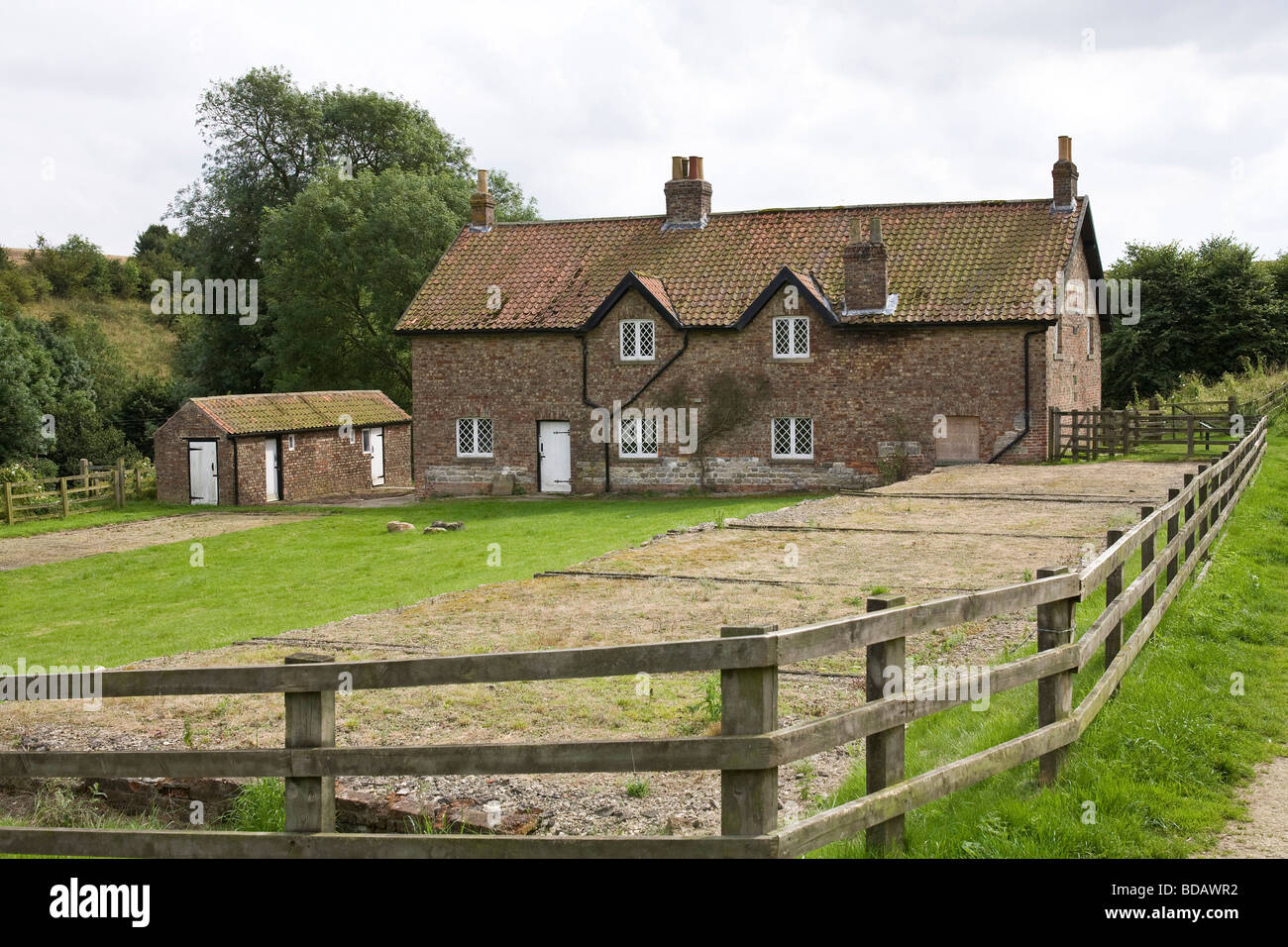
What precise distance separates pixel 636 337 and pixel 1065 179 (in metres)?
12.6

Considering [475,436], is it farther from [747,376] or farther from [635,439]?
[747,376]

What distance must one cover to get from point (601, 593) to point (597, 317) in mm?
23070

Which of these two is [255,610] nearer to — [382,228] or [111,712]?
[111,712]

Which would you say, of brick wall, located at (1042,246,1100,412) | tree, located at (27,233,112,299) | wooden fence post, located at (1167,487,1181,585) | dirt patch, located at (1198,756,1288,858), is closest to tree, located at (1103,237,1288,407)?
brick wall, located at (1042,246,1100,412)

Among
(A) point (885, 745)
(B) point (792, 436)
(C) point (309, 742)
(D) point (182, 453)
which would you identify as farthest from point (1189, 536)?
(D) point (182, 453)

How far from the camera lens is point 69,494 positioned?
41.6 m

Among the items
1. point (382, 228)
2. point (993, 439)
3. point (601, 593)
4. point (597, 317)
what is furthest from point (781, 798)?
point (382, 228)

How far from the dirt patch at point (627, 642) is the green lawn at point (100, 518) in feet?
76.6

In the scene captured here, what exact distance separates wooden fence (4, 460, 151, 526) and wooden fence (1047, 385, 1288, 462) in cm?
2892

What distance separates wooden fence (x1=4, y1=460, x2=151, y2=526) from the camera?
3812 cm

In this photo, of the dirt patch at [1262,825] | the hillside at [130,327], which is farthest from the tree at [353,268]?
the dirt patch at [1262,825]

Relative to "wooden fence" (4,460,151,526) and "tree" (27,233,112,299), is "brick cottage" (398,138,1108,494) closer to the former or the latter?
"wooden fence" (4,460,151,526)

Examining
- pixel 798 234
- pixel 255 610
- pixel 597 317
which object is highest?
pixel 798 234
